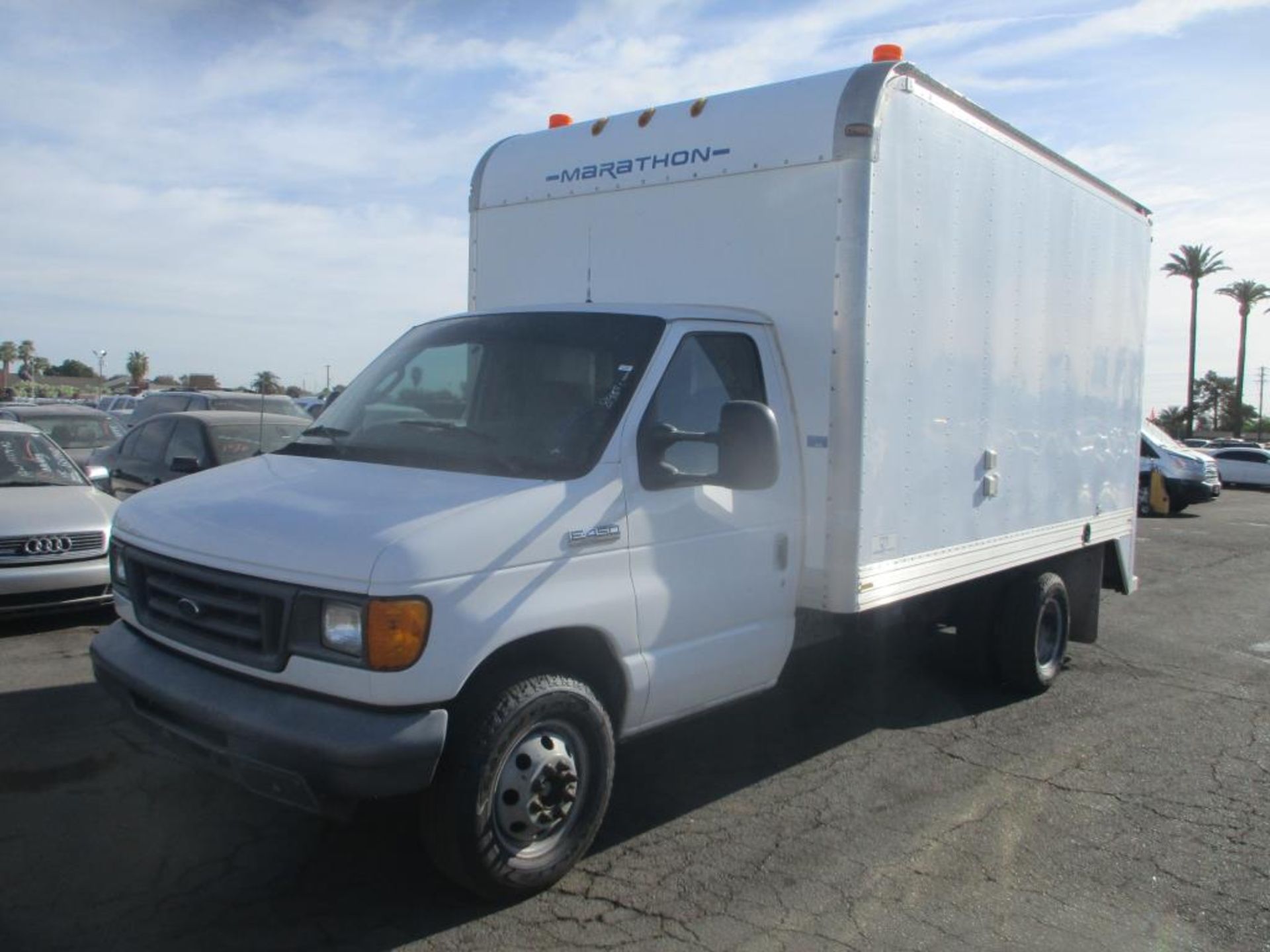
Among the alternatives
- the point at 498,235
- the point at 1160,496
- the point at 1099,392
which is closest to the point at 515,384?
the point at 498,235

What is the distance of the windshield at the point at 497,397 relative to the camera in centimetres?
417

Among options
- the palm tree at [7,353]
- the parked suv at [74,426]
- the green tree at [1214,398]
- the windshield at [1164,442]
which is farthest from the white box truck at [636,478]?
the palm tree at [7,353]

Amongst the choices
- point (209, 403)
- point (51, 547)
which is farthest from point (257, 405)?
point (51, 547)

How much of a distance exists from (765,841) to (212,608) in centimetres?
239

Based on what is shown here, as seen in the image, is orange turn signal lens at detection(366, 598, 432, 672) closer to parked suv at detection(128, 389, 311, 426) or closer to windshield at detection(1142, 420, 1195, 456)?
parked suv at detection(128, 389, 311, 426)

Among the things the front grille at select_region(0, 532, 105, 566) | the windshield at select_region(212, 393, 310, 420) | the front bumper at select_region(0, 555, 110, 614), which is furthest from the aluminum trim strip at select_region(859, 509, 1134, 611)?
the windshield at select_region(212, 393, 310, 420)

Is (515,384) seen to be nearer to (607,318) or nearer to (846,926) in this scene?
(607,318)

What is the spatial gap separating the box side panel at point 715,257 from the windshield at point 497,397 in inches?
24.9

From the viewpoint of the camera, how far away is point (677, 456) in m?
4.52

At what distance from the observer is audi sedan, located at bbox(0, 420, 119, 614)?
23.9 feet

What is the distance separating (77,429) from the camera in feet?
47.2

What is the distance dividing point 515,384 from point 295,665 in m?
1.55

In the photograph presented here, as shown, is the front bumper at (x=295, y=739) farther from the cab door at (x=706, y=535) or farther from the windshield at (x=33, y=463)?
the windshield at (x=33, y=463)

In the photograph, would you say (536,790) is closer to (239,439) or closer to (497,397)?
(497,397)
